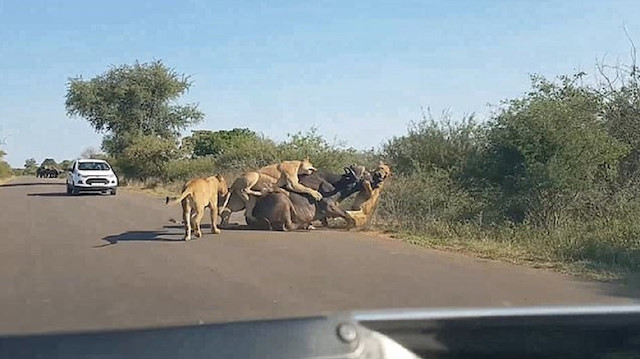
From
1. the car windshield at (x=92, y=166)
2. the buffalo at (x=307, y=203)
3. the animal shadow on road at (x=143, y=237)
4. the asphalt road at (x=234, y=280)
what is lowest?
the asphalt road at (x=234, y=280)

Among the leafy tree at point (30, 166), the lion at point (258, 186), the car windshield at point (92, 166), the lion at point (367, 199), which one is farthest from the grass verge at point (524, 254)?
the leafy tree at point (30, 166)

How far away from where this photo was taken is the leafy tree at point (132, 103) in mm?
66438

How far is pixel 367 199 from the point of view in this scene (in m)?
19.7

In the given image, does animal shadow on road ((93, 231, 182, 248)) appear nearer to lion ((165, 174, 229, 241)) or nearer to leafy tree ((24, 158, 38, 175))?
lion ((165, 174, 229, 241))

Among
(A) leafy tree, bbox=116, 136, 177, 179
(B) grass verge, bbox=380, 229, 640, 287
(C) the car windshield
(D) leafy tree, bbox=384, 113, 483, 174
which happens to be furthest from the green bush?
(B) grass verge, bbox=380, 229, 640, 287

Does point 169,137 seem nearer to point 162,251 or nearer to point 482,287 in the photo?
point 162,251

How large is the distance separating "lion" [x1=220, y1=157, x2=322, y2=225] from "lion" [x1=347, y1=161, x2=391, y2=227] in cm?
96

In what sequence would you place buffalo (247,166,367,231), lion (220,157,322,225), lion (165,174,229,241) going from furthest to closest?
lion (220,157,322,225) → buffalo (247,166,367,231) → lion (165,174,229,241)

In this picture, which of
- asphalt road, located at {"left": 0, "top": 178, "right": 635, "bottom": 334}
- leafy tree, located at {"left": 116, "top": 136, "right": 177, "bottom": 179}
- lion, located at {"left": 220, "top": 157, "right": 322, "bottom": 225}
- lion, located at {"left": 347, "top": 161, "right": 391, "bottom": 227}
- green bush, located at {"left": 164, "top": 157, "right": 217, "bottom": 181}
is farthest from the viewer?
leafy tree, located at {"left": 116, "top": 136, "right": 177, "bottom": 179}

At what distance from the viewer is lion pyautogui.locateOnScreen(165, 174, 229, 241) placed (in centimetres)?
1680

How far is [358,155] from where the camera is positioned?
3316 centimetres

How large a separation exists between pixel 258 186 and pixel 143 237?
291cm

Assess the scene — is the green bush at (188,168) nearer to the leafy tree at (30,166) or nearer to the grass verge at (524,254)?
the grass verge at (524,254)

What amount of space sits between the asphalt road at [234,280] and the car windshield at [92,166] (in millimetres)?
21779
